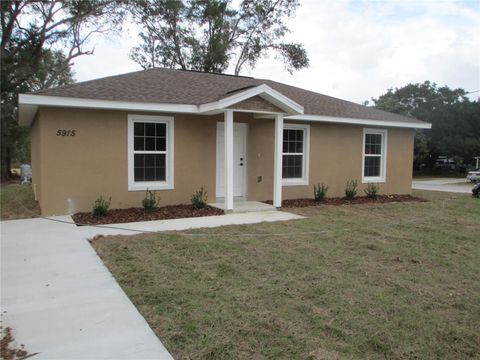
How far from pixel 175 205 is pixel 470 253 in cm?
660

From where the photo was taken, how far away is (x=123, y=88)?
961 centimetres

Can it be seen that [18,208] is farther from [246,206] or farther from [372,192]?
[372,192]

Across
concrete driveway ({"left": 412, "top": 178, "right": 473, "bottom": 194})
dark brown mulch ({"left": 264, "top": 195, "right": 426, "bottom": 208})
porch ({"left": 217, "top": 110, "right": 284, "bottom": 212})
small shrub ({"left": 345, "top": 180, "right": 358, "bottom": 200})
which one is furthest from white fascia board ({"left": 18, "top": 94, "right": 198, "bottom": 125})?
concrete driveway ({"left": 412, "top": 178, "right": 473, "bottom": 194})

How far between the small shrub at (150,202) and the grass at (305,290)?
2.38 meters

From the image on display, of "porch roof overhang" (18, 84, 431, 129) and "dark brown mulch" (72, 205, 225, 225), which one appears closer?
"porch roof overhang" (18, 84, 431, 129)

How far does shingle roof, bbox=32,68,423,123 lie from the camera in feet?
29.4

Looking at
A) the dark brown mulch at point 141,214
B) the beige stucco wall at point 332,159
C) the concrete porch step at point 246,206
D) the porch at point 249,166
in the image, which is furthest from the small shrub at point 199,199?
the beige stucco wall at point 332,159

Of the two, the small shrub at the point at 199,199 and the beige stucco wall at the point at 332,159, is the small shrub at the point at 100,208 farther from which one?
the beige stucco wall at the point at 332,159

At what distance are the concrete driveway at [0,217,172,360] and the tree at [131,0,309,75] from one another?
940 inches

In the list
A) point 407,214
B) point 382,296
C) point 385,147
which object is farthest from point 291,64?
point 382,296

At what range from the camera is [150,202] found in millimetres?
9141

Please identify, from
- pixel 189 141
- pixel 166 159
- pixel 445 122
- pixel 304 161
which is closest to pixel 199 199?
pixel 166 159

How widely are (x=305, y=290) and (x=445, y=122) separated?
35402mm

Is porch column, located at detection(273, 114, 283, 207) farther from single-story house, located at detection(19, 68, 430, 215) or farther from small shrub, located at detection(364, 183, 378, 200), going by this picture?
small shrub, located at detection(364, 183, 378, 200)
